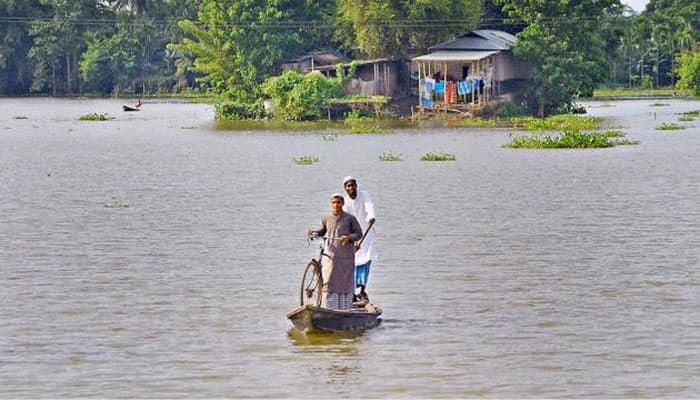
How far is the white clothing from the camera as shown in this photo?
13.5m

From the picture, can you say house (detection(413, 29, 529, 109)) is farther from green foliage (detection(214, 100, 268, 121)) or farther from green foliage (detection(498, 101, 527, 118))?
green foliage (detection(214, 100, 268, 121))

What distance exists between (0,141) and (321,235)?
4263cm

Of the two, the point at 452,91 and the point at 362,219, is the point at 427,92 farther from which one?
the point at 362,219

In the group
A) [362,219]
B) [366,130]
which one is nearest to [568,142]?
[366,130]

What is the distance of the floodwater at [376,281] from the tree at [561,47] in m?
22.7

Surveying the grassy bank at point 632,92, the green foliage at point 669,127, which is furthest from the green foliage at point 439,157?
the grassy bank at point 632,92

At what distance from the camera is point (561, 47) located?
2410 inches

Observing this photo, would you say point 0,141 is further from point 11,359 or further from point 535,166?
point 11,359

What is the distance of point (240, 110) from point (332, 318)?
180 ft

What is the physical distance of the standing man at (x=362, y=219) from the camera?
44.2 feet

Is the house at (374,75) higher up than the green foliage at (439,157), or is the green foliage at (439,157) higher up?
the house at (374,75)

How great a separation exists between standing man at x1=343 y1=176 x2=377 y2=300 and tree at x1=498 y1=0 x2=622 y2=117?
157ft

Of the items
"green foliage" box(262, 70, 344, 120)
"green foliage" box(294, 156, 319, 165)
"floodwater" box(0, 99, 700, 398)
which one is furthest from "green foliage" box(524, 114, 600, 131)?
"green foliage" box(294, 156, 319, 165)

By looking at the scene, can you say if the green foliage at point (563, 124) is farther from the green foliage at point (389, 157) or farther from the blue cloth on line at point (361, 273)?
the blue cloth on line at point (361, 273)
